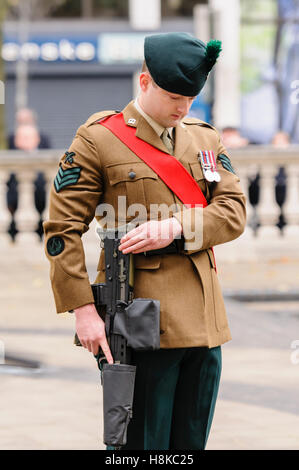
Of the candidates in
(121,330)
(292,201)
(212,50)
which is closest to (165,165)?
(212,50)

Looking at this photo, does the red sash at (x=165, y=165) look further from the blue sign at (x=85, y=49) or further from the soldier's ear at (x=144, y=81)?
the blue sign at (x=85, y=49)

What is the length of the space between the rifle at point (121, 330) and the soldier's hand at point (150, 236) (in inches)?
1.7

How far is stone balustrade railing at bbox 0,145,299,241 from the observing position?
1398cm

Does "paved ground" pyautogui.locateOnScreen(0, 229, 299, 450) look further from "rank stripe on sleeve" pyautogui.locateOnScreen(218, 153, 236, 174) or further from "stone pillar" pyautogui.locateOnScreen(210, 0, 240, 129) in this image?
"stone pillar" pyautogui.locateOnScreen(210, 0, 240, 129)

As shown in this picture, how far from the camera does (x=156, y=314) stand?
350cm

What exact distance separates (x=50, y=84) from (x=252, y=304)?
58.6 feet

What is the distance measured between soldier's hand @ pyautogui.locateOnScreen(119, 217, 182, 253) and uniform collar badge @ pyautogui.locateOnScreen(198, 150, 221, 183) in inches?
7.5

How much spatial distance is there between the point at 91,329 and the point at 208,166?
2.08ft

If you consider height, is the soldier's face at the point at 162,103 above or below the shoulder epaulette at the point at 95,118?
above

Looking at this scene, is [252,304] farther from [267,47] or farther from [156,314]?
[267,47]

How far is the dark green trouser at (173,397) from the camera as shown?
3602mm

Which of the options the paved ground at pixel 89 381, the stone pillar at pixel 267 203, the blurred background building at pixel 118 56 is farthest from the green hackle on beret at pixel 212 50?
the blurred background building at pixel 118 56

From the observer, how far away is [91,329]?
353 cm

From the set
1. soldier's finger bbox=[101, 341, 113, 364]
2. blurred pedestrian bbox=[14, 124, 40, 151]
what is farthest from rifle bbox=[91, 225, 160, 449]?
blurred pedestrian bbox=[14, 124, 40, 151]
